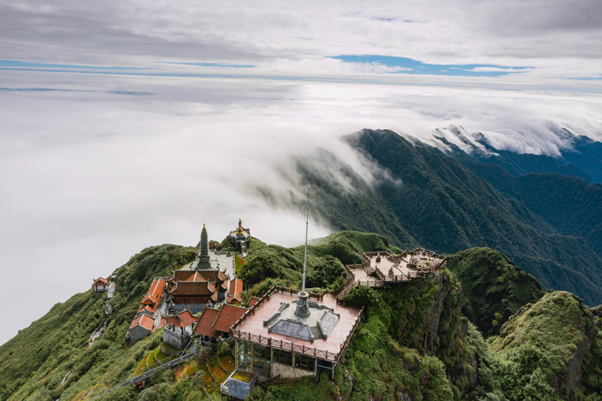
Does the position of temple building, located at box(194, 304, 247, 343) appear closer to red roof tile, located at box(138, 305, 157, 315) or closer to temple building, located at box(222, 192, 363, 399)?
temple building, located at box(222, 192, 363, 399)

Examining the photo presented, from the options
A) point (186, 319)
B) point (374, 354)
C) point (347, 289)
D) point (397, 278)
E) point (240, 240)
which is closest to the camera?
point (374, 354)

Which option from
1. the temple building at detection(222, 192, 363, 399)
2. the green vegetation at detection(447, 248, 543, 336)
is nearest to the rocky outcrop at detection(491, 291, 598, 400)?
Result: the temple building at detection(222, 192, 363, 399)

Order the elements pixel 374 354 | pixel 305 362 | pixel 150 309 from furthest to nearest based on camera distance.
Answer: pixel 150 309 → pixel 374 354 → pixel 305 362

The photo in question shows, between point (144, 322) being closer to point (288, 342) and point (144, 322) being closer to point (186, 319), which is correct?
point (186, 319)

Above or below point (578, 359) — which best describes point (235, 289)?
above

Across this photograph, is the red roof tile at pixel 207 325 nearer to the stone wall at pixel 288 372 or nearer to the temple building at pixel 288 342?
the temple building at pixel 288 342

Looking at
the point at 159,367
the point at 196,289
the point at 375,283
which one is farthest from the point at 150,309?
the point at 375,283
